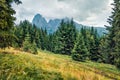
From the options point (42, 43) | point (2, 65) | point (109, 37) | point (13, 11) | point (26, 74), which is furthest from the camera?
point (42, 43)

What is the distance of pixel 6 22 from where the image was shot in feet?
54.9

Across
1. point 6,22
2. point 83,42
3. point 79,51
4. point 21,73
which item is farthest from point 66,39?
point 21,73

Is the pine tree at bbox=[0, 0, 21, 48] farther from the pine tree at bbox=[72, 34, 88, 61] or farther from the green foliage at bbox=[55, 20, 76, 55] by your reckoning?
the green foliage at bbox=[55, 20, 76, 55]

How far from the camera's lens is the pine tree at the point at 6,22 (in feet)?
54.3

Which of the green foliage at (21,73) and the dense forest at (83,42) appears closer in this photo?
the green foliage at (21,73)

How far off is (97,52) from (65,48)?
Answer: 1106 centimetres

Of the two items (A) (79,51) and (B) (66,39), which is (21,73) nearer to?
(A) (79,51)

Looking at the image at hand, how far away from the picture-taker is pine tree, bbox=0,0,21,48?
1655cm

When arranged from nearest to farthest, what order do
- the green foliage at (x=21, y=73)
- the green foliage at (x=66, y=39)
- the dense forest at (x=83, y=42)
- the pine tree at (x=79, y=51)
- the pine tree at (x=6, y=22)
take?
the green foliage at (x=21, y=73) → the pine tree at (x=6, y=22) → the dense forest at (x=83, y=42) → the pine tree at (x=79, y=51) → the green foliage at (x=66, y=39)

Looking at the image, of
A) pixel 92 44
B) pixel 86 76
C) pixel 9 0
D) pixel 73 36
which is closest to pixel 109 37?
pixel 92 44

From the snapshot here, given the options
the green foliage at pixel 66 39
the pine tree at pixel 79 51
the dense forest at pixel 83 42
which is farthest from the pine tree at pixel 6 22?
the green foliage at pixel 66 39

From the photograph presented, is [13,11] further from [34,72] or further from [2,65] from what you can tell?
[34,72]

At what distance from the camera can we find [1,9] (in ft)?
54.3

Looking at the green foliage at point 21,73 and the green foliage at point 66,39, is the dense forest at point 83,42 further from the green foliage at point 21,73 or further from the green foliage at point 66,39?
the green foliage at point 21,73
